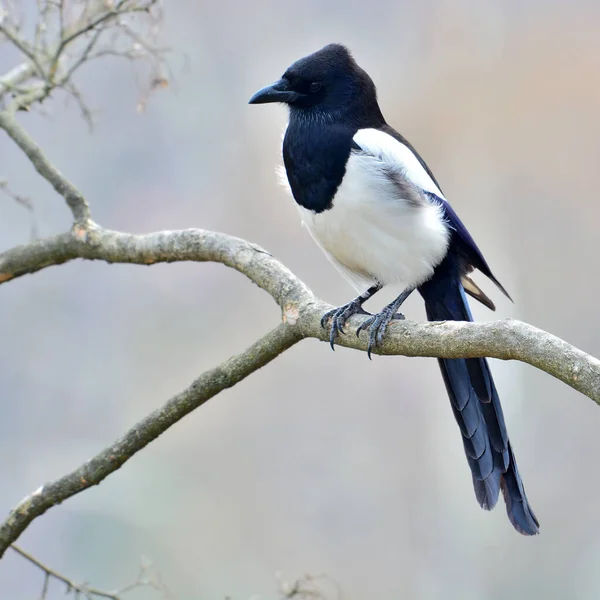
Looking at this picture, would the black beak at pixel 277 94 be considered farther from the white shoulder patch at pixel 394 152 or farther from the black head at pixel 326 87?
the white shoulder patch at pixel 394 152

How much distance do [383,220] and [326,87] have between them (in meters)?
0.26

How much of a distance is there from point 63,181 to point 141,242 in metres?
0.17

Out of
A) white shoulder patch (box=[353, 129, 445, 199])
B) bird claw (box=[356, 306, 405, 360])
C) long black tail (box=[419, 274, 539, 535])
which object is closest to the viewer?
bird claw (box=[356, 306, 405, 360])

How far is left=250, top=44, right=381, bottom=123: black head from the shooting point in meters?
1.44

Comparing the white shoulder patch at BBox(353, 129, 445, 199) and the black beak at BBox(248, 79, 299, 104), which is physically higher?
the black beak at BBox(248, 79, 299, 104)

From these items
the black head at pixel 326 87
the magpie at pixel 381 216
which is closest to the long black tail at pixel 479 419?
the magpie at pixel 381 216

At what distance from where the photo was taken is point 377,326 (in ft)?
3.59

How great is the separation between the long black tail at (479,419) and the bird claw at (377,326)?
206mm

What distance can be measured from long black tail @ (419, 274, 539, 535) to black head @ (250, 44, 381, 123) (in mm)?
A: 314

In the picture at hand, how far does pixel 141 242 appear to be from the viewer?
48.9 inches

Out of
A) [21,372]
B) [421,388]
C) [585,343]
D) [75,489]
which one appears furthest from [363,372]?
[75,489]

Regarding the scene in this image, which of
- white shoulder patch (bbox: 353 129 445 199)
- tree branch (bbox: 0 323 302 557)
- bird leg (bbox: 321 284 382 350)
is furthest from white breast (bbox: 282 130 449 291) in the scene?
tree branch (bbox: 0 323 302 557)

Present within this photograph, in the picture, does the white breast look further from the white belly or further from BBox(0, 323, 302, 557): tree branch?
BBox(0, 323, 302, 557): tree branch

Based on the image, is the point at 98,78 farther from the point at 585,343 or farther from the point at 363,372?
the point at 585,343
